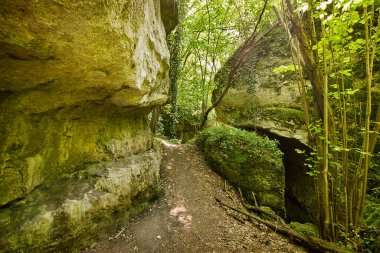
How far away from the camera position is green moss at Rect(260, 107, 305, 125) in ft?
34.9

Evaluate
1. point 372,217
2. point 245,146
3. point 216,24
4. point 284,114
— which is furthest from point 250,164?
point 216,24

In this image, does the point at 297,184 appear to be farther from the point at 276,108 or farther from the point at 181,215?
the point at 181,215

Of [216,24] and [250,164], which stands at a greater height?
[216,24]

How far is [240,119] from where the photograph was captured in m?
12.6

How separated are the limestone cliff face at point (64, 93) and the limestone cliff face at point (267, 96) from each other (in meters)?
7.57

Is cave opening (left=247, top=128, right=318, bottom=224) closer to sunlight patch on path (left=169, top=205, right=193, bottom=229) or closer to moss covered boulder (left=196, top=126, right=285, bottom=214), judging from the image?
moss covered boulder (left=196, top=126, right=285, bottom=214)

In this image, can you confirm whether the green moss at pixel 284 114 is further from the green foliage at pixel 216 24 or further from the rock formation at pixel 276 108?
the green foliage at pixel 216 24

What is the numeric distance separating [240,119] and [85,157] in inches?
361

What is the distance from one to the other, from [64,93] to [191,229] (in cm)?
426

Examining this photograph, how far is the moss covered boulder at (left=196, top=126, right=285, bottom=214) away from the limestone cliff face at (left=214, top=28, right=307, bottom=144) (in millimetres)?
2184

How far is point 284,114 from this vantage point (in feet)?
36.1

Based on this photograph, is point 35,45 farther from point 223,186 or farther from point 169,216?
point 223,186

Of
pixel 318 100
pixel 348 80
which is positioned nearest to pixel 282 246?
pixel 318 100

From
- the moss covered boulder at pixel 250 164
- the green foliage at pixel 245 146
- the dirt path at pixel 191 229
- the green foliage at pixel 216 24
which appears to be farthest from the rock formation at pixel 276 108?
the dirt path at pixel 191 229
